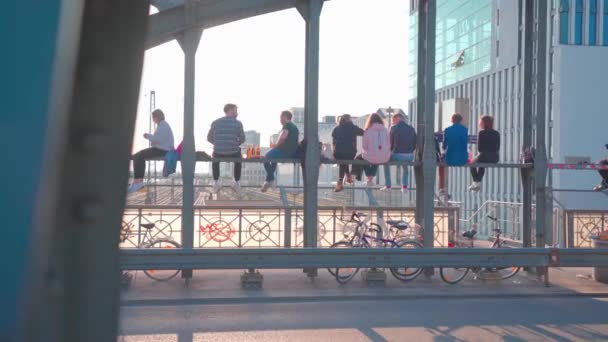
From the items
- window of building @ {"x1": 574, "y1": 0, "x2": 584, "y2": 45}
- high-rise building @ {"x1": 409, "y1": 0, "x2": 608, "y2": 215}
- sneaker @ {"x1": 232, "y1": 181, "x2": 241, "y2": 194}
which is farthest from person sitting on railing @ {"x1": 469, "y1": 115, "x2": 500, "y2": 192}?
window of building @ {"x1": 574, "y1": 0, "x2": 584, "y2": 45}

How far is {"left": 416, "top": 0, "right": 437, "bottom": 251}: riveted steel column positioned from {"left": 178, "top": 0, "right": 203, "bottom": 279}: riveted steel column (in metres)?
3.96

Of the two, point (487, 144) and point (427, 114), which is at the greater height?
point (427, 114)

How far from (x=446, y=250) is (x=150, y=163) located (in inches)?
228

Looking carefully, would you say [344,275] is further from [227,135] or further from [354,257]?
[227,135]

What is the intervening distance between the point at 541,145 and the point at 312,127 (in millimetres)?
4183

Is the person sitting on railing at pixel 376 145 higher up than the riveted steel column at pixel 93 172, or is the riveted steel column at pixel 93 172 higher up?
the person sitting on railing at pixel 376 145

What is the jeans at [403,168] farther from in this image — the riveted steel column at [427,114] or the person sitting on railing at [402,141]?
the riveted steel column at [427,114]

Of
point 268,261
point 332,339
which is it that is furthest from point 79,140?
point 268,261

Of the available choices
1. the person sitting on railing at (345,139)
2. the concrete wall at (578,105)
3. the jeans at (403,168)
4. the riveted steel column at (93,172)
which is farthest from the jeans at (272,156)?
the concrete wall at (578,105)

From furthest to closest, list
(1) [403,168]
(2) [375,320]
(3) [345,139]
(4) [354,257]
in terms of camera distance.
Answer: (1) [403,168]
(3) [345,139]
(4) [354,257]
(2) [375,320]

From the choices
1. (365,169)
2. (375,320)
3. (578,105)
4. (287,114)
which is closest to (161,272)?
(287,114)

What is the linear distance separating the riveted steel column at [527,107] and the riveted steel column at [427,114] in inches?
73.0

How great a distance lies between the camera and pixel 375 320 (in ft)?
27.8

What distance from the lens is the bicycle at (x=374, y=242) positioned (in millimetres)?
11409
